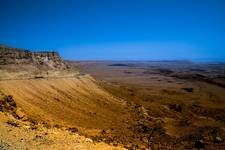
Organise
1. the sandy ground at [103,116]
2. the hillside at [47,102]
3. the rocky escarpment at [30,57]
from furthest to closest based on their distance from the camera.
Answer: the rocky escarpment at [30,57] < the sandy ground at [103,116] < the hillside at [47,102]

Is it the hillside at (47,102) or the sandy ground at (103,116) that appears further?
the sandy ground at (103,116)

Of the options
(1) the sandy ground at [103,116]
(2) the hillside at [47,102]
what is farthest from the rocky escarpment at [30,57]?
(1) the sandy ground at [103,116]

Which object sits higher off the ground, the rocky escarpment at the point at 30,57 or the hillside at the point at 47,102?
the rocky escarpment at the point at 30,57

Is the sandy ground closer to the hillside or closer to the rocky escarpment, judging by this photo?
the hillside

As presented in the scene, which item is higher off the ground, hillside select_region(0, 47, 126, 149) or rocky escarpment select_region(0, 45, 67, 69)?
rocky escarpment select_region(0, 45, 67, 69)

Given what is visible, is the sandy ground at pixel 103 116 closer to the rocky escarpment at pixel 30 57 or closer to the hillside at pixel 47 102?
the hillside at pixel 47 102

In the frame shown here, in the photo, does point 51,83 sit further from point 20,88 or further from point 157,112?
point 157,112

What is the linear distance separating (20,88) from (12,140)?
14.2 m

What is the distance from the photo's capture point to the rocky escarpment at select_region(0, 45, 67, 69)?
29891mm

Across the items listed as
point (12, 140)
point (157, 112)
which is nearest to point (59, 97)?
point (157, 112)

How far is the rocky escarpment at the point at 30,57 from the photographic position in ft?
98.1

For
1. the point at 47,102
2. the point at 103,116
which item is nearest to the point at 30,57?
the point at 47,102

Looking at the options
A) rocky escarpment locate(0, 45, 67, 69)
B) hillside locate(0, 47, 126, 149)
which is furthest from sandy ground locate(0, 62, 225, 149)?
rocky escarpment locate(0, 45, 67, 69)

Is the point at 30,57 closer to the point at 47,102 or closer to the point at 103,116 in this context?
the point at 47,102
